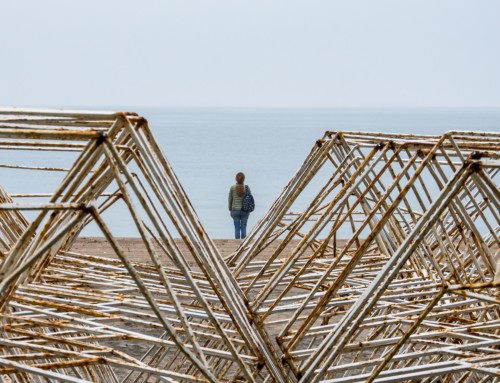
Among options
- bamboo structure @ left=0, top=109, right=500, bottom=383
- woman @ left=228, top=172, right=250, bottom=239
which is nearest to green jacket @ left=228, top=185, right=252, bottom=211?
woman @ left=228, top=172, right=250, bottom=239

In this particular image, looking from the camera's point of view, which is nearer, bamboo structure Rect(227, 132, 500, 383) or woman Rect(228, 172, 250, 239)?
bamboo structure Rect(227, 132, 500, 383)

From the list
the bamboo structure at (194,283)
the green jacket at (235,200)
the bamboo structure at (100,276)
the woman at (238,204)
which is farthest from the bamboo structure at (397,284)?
the green jacket at (235,200)

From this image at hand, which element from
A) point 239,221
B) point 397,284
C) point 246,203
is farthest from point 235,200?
point 397,284

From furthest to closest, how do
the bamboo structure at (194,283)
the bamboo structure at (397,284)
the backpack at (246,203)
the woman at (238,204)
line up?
the backpack at (246,203) < the woman at (238,204) < the bamboo structure at (397,284) < the bamboo structure at (194,283)

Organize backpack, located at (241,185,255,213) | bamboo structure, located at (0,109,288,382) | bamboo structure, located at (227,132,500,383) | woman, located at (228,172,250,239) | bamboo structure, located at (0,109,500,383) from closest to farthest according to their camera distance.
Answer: bamboo structure, located at (0,109,288,382)
bamboo structure, located at (0,109,500,383)
bamboo structure, located at (227,132,500,383)
woman, located at (228,172,250,239)
backpack, located at (241,185,255,213)

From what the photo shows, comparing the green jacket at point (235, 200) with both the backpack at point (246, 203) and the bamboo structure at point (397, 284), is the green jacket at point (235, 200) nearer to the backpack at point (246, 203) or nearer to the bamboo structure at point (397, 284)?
the backpack at point (246, 203)

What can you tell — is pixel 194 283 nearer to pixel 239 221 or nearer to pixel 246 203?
pixel 246 203

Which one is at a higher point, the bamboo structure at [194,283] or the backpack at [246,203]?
the backpack at [246,203]

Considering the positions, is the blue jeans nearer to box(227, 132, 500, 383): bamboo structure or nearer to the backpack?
the backpack

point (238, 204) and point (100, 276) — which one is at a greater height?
point (238, 204)

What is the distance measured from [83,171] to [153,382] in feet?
19.6

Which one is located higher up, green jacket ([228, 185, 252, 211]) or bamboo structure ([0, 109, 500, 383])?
green jacket ([228, 185, 252, 211])

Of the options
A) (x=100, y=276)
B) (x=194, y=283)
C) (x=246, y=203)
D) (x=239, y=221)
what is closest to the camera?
(x=194, y=283)

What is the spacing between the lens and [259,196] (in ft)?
154
